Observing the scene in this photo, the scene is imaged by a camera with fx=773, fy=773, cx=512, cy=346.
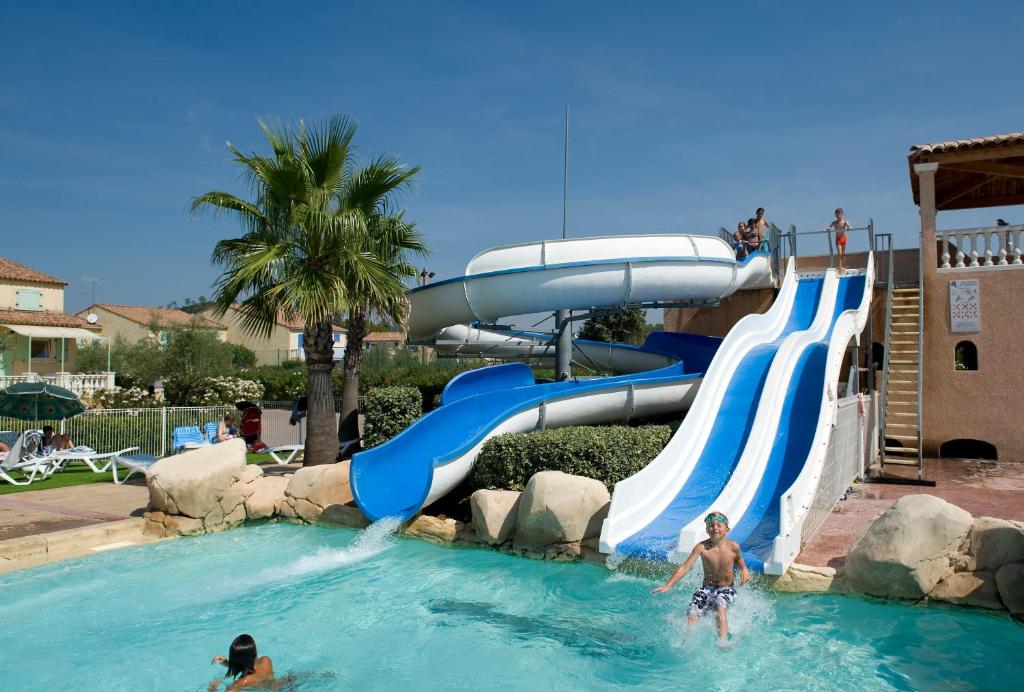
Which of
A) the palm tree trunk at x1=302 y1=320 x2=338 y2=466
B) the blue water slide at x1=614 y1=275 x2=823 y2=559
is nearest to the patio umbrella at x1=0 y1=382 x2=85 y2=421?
the palm tree trunk at x1=302 y1=320 x2=338 y2=466

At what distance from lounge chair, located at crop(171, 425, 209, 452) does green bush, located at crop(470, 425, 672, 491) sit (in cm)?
790

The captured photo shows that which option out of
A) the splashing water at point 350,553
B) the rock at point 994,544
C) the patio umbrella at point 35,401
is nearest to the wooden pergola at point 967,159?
the rock at point 994,544

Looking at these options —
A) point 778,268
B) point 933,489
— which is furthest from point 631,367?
point 933,489

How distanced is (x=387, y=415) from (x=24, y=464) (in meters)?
6.74

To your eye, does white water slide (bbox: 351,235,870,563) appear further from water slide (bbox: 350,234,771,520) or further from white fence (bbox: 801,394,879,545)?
white fence (bbox: 801,394,879,545)

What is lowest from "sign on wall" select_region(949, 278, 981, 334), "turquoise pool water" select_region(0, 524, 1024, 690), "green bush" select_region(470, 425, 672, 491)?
"turquoise pool water" select_region(0, 524, 1024, 690)

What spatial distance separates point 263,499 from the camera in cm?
1164

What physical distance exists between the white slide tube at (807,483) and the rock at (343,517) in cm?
582

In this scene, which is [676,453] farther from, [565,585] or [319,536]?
[319,536]

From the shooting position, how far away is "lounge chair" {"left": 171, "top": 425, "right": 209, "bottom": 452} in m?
16.1

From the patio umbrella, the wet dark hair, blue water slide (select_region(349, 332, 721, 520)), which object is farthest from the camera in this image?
the patio umbrella

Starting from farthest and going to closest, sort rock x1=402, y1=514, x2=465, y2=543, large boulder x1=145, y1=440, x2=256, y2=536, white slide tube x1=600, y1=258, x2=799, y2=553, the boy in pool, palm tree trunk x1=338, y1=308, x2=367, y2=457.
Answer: palm tree trunk x1=338, y1=308, x2=367, y2=457 < large boulder x1=145, y1=440, x2=256, y2=536 < rock x1=402, y1=514, x2=465, y2=543 < white slide tube x1=600, y1=258, x2=799, y2=553 < the boy in pool

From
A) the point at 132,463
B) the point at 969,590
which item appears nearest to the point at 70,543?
the point at 132,463

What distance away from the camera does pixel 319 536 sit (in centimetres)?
1078
